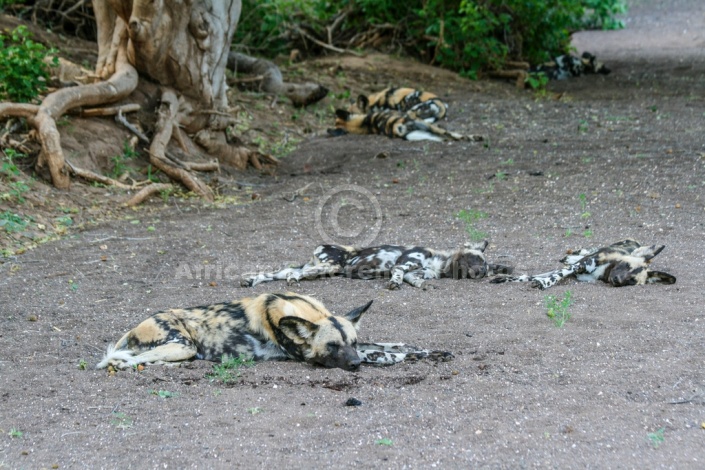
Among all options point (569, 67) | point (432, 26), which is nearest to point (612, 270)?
point (432, 26)

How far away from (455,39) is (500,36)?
1.28 meters

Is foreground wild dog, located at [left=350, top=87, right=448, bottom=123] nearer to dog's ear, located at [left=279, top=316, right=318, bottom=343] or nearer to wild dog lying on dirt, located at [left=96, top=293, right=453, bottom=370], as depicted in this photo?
wild dog lying on dirt, located at [left=96, top=293, right=453, bottom=370]

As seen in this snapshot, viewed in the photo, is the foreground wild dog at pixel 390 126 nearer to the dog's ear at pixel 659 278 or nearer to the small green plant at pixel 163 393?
the dog's ear at pixel 659 278

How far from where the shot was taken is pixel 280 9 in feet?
45.4

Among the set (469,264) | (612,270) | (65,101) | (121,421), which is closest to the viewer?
(121,421)

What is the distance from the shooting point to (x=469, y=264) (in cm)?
581

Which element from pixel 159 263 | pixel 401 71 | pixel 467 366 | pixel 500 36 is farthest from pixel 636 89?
pixel 467 366

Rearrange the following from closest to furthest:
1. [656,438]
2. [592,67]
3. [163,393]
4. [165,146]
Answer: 1. [656,438]
2. [163,393]
3. [165,146]
4. [592,67]

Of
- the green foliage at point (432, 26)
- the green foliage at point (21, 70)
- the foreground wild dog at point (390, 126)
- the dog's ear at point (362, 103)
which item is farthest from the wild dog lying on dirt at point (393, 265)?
the green foliage at point (432, 26)

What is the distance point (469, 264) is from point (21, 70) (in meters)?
4.64

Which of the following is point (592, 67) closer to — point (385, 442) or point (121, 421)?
point (385, 442)

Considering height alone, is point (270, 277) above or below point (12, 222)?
above

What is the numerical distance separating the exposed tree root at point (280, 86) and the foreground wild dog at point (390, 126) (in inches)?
27.5

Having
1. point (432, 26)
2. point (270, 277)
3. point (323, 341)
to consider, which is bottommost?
point (270, 277)
